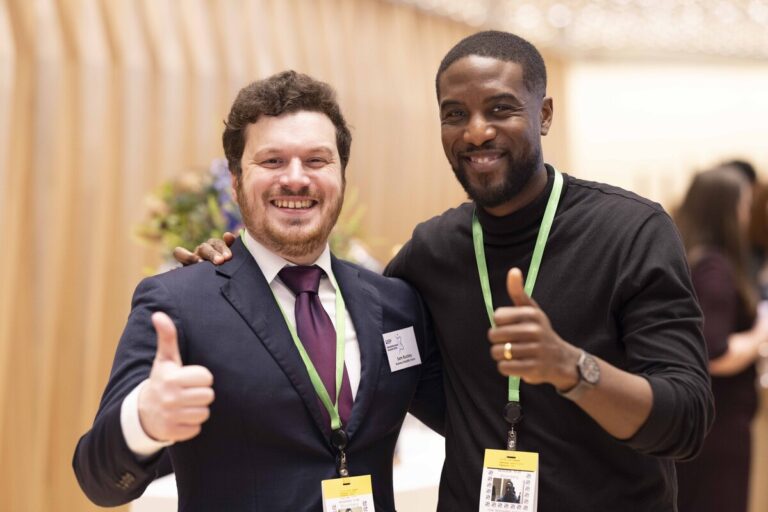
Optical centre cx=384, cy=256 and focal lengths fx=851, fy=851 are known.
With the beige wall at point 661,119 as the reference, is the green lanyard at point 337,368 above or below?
below

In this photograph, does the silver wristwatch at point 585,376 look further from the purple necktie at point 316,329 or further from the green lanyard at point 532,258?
the purple necktie at point 316,329

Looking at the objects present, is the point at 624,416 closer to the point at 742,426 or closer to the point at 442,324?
the point at 442,324

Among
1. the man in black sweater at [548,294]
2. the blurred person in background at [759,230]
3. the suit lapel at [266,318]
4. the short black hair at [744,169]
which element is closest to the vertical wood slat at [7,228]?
Result: the man in black sweater at [548,294]

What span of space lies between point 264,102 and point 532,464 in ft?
3.44

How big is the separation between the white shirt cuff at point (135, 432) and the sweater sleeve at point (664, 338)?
0.88m

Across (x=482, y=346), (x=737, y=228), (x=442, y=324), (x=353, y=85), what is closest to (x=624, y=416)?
(x=482, y=346)

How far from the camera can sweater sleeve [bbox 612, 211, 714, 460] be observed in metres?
1.57

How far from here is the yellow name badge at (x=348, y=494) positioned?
1838mm

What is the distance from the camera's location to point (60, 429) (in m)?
4.61

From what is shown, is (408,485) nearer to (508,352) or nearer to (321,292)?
(321,292)

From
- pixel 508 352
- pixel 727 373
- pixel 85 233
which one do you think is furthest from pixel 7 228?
pixel 508 352

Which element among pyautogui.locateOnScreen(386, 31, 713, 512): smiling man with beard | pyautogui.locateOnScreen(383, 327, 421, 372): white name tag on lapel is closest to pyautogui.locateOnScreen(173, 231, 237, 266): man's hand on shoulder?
pyautogui.locateOnScreen(383, 327, 421, 372): white name tag on lapel


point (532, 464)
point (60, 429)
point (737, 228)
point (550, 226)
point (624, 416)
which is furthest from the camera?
point (60, 429)

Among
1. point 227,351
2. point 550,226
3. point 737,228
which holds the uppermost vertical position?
point 737,228
